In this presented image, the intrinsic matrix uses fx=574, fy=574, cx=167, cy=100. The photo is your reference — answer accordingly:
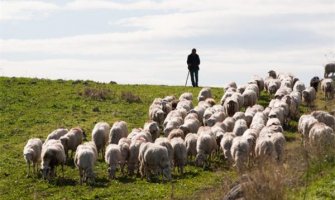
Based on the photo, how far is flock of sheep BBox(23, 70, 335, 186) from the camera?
19672 mm

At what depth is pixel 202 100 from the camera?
107 feet

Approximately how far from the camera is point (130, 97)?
3491 cm

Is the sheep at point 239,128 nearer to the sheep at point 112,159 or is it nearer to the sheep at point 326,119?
the sheep at point 326,119

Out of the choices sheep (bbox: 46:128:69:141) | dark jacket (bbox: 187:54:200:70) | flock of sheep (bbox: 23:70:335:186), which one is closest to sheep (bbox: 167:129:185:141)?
flock of sheep (bbox: 23:70:335:186)

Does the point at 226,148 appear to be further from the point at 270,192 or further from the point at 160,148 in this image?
the point at 270,192

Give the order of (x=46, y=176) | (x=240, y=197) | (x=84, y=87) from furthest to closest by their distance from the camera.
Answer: (x=84, y=87) < (x=46, y=176) < (x=240, y=197)

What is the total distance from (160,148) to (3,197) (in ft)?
17.9

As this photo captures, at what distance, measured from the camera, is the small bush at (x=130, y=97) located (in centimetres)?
3450

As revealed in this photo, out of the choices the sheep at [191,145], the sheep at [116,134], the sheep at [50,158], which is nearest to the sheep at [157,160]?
the sheep at [191,145]

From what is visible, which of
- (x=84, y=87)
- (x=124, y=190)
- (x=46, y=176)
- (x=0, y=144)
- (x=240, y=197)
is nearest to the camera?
(x=240, y=197)

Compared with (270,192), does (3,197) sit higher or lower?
lower

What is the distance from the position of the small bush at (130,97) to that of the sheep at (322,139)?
1536cm

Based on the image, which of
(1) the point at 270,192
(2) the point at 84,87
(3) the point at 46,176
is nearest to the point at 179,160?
(3) the point at 46,176

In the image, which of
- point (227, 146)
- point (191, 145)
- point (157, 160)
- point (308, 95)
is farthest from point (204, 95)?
point (157, 160)
